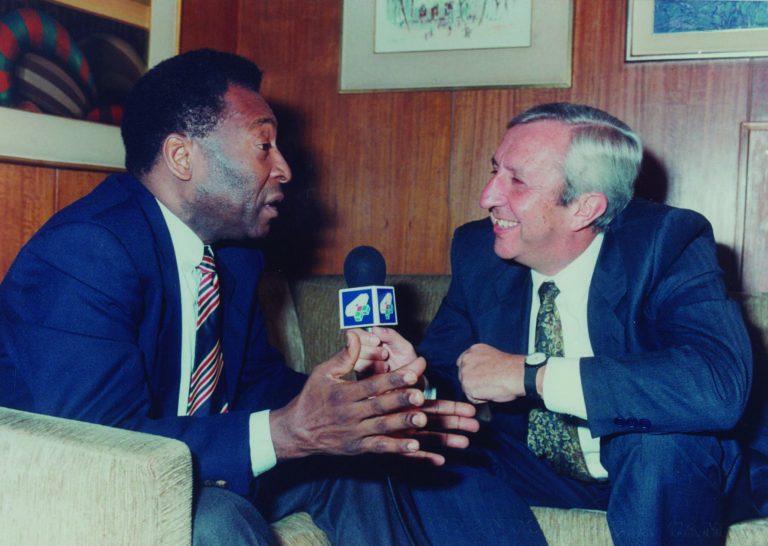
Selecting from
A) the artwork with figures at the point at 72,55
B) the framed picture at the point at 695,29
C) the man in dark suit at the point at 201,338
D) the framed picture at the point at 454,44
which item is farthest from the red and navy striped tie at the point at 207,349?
the framed picture at the point at 695,29

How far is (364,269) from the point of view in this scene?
5.32 feet

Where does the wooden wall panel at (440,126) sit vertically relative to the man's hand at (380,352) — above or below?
above

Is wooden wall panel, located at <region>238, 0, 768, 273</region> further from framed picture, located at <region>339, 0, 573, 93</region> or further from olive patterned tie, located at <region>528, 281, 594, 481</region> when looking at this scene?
olive patterned tie, located at <region>528, 281, 594, 481</region>

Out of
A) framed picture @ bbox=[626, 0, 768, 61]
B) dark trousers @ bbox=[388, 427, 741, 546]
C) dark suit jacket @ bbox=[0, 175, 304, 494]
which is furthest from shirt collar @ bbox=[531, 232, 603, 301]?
framed picture @ bbox=[626, 0, 768, 61]

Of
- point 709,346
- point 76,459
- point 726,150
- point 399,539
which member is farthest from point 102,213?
point 726,150

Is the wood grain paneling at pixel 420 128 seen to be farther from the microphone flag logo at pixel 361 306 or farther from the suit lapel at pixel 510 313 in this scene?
the microphone flag logo at pixel 361 306

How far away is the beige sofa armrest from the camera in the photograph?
3.71 feet

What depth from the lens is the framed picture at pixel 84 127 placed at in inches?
76.5

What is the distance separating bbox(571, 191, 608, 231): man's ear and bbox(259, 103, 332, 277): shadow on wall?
1386 millimetres

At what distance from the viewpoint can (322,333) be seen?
2.53m

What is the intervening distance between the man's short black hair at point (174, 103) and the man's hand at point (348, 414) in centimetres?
76

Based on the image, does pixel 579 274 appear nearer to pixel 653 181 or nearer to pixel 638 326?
pixel 638 326

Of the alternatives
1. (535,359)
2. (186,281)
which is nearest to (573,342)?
(535,359)

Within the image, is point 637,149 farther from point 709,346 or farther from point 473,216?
point 473,216
